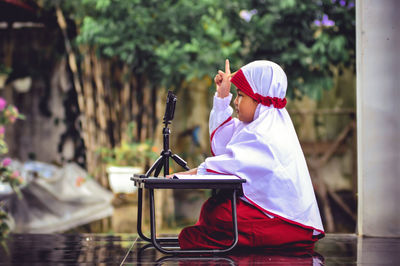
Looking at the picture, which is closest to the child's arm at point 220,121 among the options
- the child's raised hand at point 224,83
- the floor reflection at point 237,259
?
the child's raised hand at point 224,83

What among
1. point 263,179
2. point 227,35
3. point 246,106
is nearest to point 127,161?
point 227,35

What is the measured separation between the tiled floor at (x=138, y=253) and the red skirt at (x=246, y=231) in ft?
0.20

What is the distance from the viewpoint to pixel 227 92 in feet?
8.06

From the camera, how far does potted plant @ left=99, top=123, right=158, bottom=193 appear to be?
5.82 m

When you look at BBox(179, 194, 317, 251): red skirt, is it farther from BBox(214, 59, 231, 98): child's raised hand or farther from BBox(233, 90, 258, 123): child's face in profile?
BBox(214, 59, 231, 98): child's raised hand

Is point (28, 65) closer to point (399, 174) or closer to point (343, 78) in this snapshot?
point (343, 78)

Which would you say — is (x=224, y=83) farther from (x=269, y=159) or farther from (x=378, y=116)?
(x=378, y=116)

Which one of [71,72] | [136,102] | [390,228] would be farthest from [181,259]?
[71,72]

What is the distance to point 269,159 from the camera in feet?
7.36

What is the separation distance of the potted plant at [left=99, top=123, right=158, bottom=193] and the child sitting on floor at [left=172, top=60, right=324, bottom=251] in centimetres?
352

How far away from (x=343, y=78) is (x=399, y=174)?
12.3 ft

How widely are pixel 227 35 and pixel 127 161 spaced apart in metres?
1.74

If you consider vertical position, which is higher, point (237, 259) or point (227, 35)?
point (227, 35)

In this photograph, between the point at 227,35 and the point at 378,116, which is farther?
the point at 227,35
